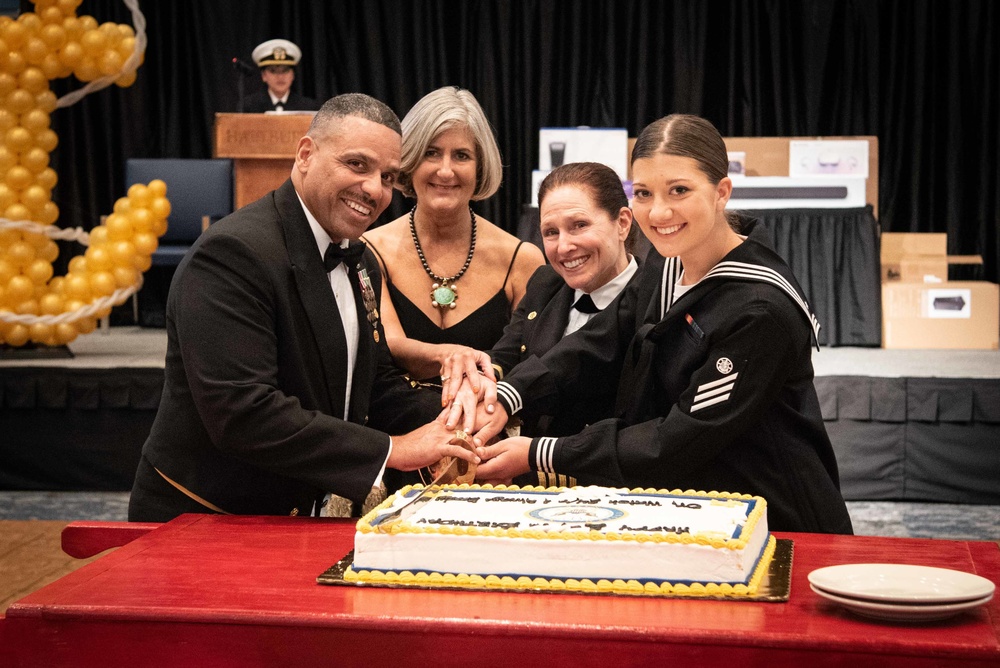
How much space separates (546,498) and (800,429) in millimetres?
544

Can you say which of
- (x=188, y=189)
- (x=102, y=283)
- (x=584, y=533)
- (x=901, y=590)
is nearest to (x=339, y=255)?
(x=584, y=533)

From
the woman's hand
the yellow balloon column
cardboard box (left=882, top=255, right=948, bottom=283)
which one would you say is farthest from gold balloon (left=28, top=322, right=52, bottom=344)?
cardboard box (left=882, top=255, right=948, bottom=283)

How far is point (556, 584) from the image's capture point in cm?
141

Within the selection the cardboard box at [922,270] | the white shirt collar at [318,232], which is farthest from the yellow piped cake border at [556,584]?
the cardboard box at [922,270]

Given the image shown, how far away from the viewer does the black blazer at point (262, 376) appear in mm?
1926

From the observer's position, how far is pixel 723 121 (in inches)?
357

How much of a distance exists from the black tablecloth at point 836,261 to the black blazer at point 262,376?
16.0 feet

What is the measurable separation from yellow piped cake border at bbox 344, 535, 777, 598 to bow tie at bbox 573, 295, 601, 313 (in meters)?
1.14

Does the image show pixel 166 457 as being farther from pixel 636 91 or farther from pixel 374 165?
pixel 636 91

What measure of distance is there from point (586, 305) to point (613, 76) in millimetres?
6750

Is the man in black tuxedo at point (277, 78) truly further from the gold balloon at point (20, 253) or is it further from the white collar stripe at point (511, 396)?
the white collar stripe at point (511, 396)

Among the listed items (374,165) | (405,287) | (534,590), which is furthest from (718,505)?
(405,287)

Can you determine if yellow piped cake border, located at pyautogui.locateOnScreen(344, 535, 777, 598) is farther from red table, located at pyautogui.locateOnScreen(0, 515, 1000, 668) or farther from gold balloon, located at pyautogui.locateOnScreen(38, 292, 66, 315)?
gold balloon, located at pyautogui.locateOnScreen(38, 292, 66, 315)

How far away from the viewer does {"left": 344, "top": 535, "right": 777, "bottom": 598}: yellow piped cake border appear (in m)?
1.39
